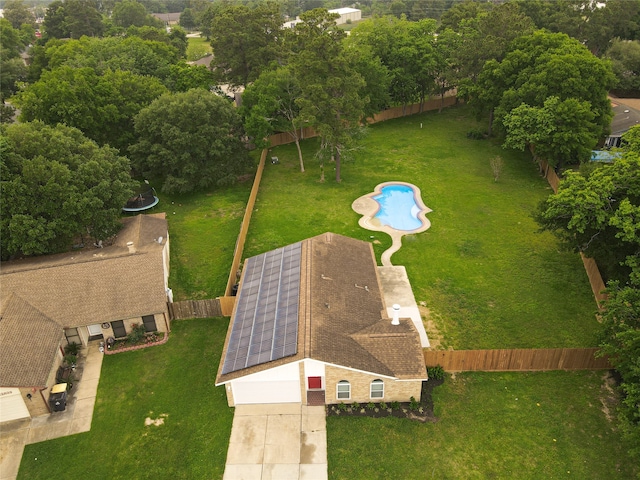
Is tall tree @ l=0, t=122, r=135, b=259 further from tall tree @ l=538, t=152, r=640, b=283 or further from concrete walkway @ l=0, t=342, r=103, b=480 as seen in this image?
tall tree @ l=538, t=152, r=640, b=283

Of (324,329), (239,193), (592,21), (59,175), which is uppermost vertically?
(592,21)

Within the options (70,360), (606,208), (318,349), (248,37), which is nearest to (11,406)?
(70,360)

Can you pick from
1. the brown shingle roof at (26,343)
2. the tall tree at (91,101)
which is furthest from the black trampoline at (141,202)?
the brown shingle roof at (26,343)

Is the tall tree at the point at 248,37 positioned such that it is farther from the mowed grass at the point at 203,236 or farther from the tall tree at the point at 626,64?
the tall tree at the point at 626,64

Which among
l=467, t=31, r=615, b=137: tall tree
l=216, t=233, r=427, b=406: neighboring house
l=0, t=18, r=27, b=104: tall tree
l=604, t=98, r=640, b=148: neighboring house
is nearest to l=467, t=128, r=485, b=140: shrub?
l=467, t=31, r=615, b=137: tall tree

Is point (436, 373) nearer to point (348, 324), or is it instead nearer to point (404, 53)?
point (348, 324)

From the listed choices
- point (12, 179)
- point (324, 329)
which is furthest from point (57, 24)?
point (324, 329)

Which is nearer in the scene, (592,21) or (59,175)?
(59,175)

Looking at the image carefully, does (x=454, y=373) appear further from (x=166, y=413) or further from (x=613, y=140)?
(x=613, y=140)
